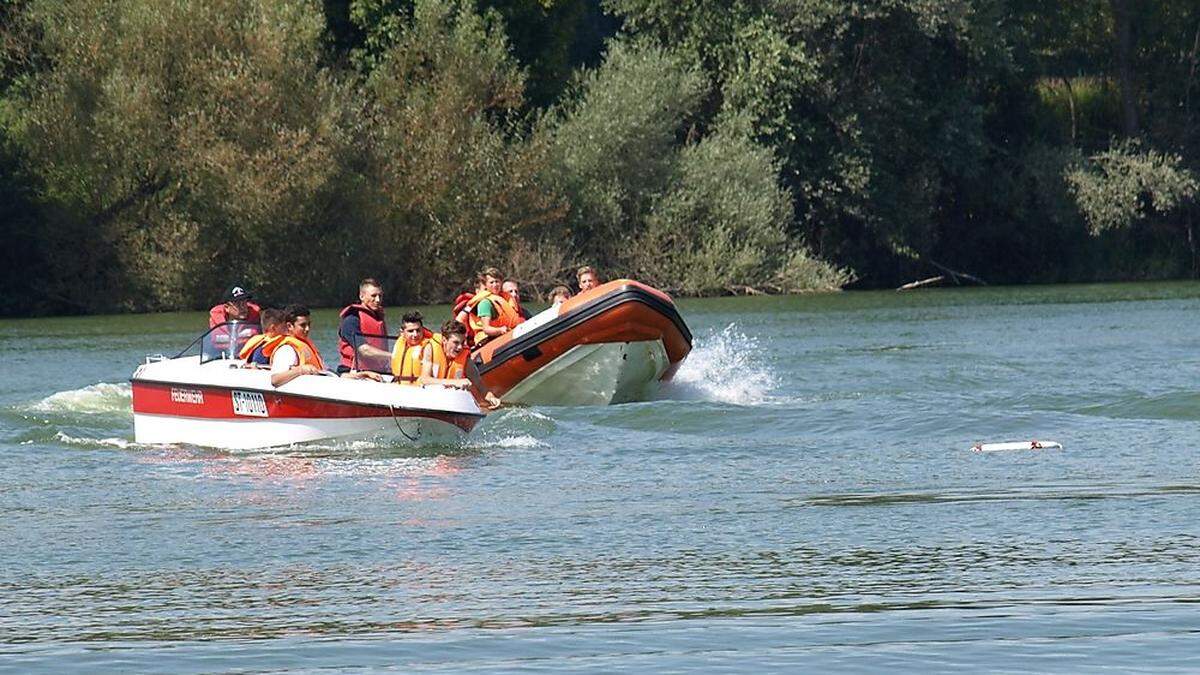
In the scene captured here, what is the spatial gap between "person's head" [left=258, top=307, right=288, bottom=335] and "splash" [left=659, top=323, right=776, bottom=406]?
Result: 4.70 meters

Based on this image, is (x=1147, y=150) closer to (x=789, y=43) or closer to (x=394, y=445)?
(x=789, y=43)

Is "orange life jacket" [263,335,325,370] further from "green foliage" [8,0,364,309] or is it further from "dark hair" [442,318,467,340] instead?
"green foliage" [8,0,364,309]

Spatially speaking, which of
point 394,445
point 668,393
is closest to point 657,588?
point 394,445

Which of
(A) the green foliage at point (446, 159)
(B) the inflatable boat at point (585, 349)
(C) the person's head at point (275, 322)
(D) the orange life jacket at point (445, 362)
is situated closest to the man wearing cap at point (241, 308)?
(C) the person's head at point (275, 322)

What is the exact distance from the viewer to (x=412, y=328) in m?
14.8

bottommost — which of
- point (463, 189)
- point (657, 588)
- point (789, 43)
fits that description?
point (657, 588)

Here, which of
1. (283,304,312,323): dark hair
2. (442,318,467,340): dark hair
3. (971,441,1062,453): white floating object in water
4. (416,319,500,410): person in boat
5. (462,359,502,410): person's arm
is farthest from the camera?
(462,359,502,410): person's arm

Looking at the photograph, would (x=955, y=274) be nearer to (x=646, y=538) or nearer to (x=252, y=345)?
(x=252, y=345)

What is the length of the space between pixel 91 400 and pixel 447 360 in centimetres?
605

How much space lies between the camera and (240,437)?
15438mm

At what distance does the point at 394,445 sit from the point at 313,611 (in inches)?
248

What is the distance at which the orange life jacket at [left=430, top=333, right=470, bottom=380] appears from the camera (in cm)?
1515

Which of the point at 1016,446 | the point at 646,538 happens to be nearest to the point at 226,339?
the point at 1016,446

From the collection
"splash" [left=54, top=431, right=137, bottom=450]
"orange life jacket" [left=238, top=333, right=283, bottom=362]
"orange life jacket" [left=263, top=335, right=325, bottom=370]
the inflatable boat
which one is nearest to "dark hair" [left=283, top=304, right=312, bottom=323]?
"orange life jacket" [left=263, top=335, right=325, bottom=370]
